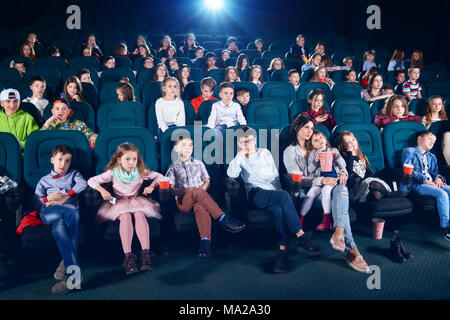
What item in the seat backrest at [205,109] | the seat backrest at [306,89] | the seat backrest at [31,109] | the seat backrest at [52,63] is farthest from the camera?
the seat backrest at [52,63]

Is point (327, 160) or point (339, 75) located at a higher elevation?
point (339, 75)

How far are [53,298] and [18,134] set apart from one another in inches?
46.8

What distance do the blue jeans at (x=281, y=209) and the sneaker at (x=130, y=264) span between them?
656mm

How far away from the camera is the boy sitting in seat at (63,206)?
1.74 metres

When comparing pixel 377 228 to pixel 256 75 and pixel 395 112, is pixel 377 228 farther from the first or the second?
pixel 256 75

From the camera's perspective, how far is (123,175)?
2.06m

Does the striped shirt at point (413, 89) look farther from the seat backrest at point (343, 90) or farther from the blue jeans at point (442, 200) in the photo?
the blue jeans at point (442, 200)

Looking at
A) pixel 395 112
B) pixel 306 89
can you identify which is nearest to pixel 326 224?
pixel 395 112

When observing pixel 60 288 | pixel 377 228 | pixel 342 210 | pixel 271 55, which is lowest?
pixel 60 288

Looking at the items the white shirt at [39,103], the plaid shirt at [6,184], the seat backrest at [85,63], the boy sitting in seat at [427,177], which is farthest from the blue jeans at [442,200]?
the seat backrest at [85,63]

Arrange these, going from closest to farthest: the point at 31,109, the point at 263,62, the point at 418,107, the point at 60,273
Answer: the point at 60,273 → the point at 31,109 → the point at 418,107 → the point at 263,62

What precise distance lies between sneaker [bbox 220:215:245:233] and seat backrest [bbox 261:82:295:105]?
1667 mm

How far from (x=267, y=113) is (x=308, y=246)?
1.15 metres
